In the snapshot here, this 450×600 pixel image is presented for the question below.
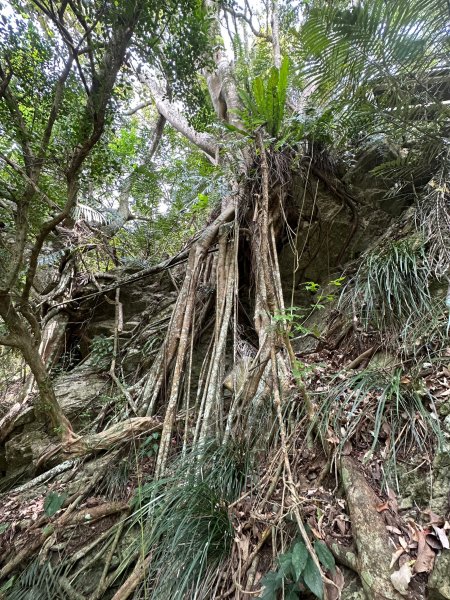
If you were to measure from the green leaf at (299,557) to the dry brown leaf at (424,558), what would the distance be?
0.31 meters

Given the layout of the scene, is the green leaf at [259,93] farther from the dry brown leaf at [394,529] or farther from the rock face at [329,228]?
the dry brown leaf at [394,529]

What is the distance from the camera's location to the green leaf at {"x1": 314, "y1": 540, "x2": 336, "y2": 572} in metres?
0.95

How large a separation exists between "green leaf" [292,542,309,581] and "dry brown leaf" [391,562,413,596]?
0.25 meters

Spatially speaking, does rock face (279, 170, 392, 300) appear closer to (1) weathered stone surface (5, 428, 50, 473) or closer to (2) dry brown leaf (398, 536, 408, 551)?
(2) dry brown leaf (398, 536, 408, 551)

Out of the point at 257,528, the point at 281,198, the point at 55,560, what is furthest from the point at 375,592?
the point at 281,198

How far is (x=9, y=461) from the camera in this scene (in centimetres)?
231

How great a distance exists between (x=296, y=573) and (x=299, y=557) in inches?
1.8

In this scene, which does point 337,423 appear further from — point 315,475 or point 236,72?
point 236,72

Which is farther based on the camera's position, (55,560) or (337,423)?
(55,560)

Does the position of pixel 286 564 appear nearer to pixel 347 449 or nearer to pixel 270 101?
pixel 347 449

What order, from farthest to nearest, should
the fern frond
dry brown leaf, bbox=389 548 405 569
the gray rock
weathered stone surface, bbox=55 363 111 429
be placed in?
the fern frond → weathered stone surface, bbox=55 363 111 429 → dry brown leaf, bbox=389 548 405 569 → the gray rock

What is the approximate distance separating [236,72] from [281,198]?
103 inches

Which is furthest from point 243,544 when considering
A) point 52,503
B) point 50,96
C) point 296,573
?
point 50,96

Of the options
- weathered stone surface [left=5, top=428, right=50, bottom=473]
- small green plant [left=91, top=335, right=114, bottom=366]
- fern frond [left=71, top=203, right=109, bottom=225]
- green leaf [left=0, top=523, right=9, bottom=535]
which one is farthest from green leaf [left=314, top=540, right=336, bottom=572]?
fern frond [left=71, top=203, right=109, bottom=225]
